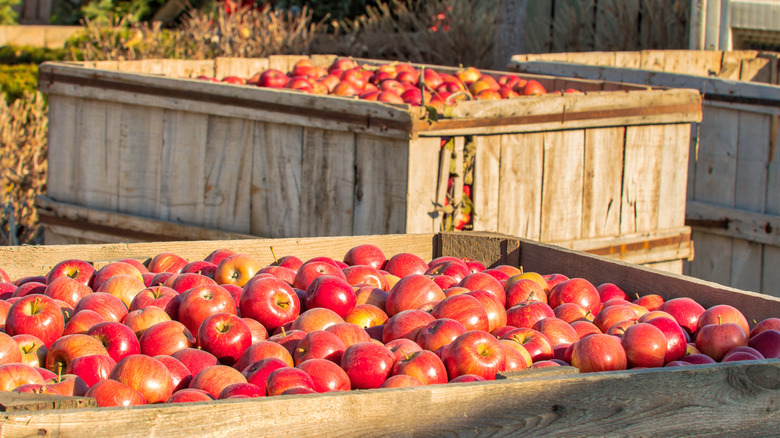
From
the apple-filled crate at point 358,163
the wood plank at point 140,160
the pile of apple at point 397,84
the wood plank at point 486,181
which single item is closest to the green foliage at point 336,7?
the pile of apple at point 397,84

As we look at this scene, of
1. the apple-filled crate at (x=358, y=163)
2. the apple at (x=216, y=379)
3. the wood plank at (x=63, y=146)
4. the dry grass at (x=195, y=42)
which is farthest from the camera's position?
the dry grass at (x=195, y=42)

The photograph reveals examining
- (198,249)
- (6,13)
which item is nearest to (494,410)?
(198,249)

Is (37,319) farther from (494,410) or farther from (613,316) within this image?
(613,316)

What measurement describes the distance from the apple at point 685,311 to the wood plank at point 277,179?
2.39 m

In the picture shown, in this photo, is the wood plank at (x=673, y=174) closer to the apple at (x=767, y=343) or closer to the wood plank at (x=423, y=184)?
the wood plank at (x=423, y=184)

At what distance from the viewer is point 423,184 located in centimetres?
407

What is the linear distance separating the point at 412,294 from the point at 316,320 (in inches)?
12.6

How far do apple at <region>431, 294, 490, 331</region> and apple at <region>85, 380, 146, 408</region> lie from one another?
2.94ft

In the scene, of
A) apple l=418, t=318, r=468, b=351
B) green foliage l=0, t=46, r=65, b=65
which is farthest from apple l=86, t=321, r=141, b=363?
green foliage l=0, t=46, r=65, b=65

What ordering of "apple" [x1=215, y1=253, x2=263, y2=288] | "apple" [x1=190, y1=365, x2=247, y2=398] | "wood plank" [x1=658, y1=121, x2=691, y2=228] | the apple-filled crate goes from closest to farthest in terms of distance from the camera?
1. "apple" [x1=190, y1=365, x2=247, y2=398]
2. "apple" [x1=215, y1=253, x2=263, y2=288]
3. the apple-filled crate
4. "wood plank" [x1=658, y1=121, x2=691, y2=228]

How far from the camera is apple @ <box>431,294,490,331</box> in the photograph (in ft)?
7.37

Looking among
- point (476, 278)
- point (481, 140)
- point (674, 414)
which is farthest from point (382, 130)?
point (674, 414)

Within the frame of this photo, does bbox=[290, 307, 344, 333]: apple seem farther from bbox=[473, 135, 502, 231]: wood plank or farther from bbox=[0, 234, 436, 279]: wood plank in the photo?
bbox=[473, 135, 502, 231]: wood plank

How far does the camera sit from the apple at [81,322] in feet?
7.02
